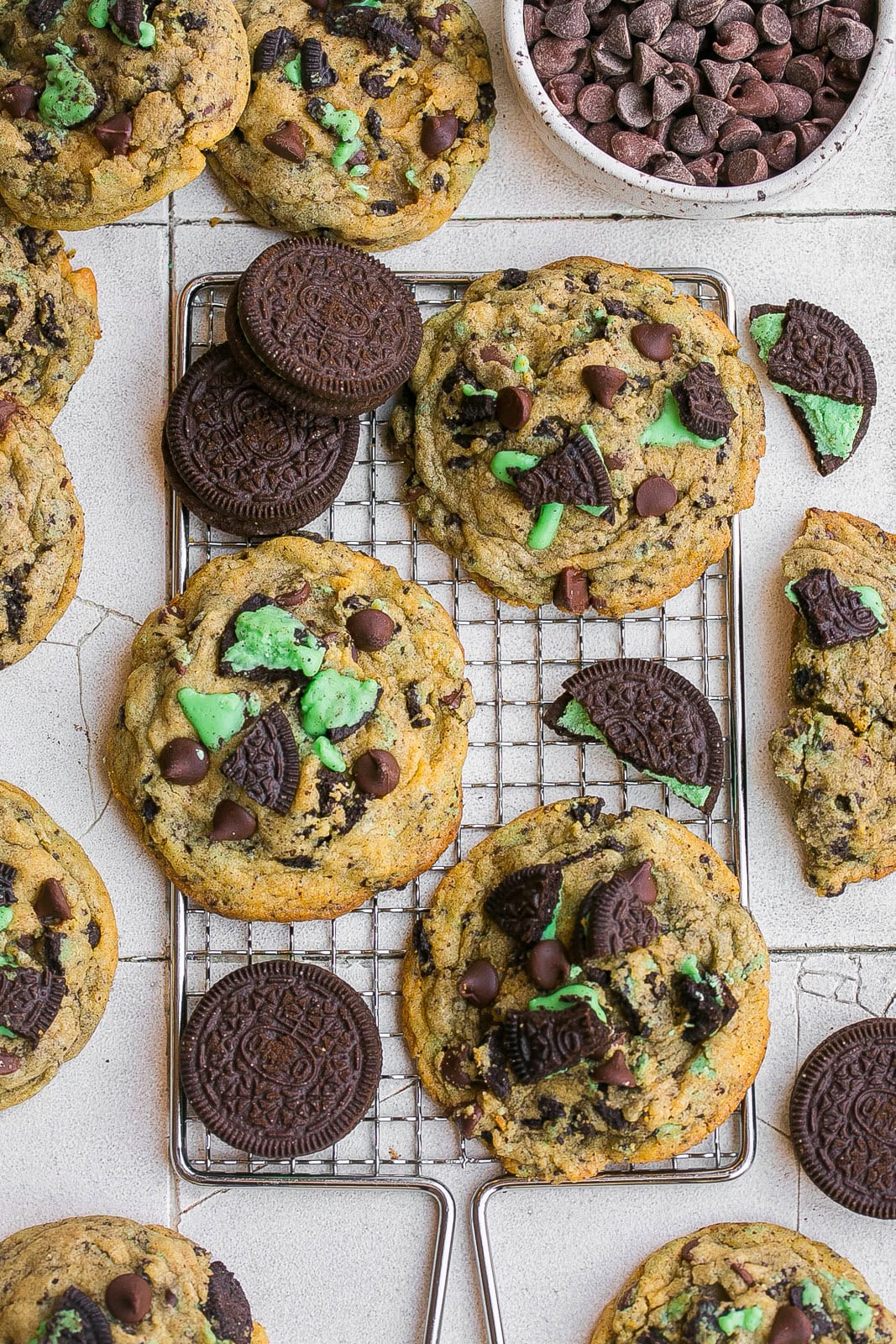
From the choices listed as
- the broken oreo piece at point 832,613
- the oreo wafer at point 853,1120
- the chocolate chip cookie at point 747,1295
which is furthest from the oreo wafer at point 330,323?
the chocolate chip cookie at point 747,1295

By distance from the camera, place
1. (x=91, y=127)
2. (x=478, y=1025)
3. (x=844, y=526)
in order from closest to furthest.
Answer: (x=91, y=127), (x=478, y=1025), (x=844, y=526)

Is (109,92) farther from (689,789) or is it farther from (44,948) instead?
(689,789)

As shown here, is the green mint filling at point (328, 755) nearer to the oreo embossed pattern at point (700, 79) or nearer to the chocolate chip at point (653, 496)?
the chocolate chip at point (653, 496)

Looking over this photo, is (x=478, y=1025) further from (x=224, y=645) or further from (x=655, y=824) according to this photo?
(x=224, y=645)

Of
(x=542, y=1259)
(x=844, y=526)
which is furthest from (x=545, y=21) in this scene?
(x=542, y=1259)

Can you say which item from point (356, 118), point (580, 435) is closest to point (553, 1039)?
point (580, 435)

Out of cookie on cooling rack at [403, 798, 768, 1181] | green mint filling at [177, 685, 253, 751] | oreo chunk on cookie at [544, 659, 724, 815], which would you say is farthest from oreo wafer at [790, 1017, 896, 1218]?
green mint filling at [177, 685, 253, 751]
